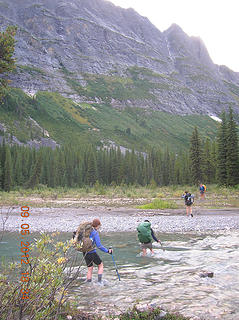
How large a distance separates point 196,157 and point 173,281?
44.1m

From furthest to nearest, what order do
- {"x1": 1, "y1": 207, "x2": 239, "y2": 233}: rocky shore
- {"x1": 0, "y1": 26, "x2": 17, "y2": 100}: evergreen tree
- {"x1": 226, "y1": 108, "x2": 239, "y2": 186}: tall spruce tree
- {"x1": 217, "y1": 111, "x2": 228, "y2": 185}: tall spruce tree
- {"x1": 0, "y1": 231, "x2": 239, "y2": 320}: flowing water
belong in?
{"x1": 217, "y1": 111, "x2": 228, "y2": 185}: tall spruce tree, {"x1": 226, "y1": 108, "x2": 239, "y2": 186}: tall spruce tree, {"x1": 1, "y1": 207, "x2": 239, "y2": 233}: rocky shore, {"x1": 0, "y1": 26, "x2": 17, "y2": 100}: evergreen tree, {"x1": 0, "y1": 231, "x2": 239, "y2": 320}: flowing water

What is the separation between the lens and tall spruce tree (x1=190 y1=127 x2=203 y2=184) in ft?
162

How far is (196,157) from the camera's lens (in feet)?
163

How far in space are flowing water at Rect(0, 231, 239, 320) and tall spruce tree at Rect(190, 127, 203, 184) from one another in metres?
37.8

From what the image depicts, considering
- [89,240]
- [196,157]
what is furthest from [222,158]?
[89,240]

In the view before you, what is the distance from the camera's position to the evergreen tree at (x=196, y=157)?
4945cm

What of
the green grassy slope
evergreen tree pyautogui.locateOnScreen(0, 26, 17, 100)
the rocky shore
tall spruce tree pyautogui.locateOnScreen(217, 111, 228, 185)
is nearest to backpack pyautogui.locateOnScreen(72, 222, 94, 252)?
evergreen tree pyautogui.locateOnScreen(0, 26, 17, 100)

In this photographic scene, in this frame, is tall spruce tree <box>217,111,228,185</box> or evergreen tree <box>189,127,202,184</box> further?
evergreen tree <box>189,127,202,184</box>

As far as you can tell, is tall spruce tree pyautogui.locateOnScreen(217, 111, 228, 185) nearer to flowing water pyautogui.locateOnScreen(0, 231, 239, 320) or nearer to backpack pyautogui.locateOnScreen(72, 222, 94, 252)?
flowing water pyautogui.locateOnScreen(0, 231, 239, 320)

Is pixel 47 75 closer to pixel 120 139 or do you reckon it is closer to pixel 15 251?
pixel 120 139

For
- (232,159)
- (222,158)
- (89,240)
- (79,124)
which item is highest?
(79,124)

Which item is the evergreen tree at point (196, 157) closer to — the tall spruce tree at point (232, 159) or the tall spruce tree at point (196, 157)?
the tall spruce tree at point (196, 157)

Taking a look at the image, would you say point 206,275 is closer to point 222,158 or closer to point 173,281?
point 173,281

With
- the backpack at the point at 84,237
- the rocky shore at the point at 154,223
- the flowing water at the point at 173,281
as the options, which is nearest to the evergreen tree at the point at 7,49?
the backpack at the point at 84,237
